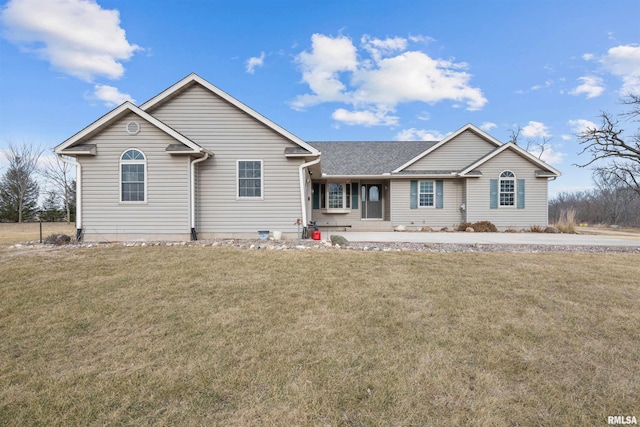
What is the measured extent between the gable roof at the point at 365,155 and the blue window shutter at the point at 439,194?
2467 mm

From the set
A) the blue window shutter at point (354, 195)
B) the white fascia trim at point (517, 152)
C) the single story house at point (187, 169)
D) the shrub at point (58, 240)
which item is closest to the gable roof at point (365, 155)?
the blue window shutter at point (354, 195)

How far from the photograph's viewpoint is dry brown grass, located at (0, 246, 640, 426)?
2.54m

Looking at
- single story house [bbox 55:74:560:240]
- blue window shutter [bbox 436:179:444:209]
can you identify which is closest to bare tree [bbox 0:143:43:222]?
single story house [bbox 55:74:560:240]

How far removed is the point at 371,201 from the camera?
1869 cm

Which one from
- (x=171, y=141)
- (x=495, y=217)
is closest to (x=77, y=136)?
(x=171, y=141)

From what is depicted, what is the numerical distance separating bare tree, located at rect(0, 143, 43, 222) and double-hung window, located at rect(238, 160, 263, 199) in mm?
31539

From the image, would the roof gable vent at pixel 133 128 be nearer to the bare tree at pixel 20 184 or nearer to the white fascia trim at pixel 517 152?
the white fascia trim at pixel 517 152

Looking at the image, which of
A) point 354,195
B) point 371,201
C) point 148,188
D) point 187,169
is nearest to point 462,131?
point 371,201

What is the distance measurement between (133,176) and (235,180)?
336 centimetres

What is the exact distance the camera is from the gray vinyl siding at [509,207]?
16.5 m

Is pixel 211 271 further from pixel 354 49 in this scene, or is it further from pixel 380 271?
pixel 354 49

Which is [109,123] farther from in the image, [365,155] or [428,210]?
[428,210]

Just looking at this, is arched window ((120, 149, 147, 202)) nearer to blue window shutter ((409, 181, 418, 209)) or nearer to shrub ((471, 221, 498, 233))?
blue window shutter ((409, 181, 418, 209))

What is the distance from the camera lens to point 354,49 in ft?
57.2
